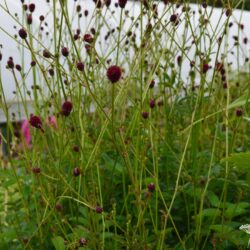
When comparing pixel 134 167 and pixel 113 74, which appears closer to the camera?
pixel 113 74

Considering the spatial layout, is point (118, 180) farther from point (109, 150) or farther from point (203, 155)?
point (203, 155)

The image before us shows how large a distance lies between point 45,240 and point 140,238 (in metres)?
0.37

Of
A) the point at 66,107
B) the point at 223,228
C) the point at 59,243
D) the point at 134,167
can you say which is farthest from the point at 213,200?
the point at 66,107

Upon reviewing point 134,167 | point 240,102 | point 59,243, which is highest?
point 240,102

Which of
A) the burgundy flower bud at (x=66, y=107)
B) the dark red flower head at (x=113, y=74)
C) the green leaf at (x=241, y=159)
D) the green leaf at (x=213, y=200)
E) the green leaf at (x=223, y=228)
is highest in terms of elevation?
the dark red flower head at (x=113, y=74)

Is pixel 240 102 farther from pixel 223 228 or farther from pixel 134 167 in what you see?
pixel 134 167

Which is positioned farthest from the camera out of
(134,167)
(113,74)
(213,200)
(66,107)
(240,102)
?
(134,167)

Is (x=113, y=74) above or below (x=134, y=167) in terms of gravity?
above

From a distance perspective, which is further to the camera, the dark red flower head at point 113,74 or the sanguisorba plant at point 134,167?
the sanguisorba plant at point 134,167

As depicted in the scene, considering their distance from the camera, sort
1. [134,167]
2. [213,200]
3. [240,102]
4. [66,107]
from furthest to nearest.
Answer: [134,167], [213,200], [240,102], [66,107]

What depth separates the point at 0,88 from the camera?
1.31m

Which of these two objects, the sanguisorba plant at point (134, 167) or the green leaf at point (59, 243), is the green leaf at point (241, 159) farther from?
the green leaf at point (59, 243)

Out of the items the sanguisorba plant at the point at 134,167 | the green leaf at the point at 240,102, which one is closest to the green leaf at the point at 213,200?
the sanguisorba plant at the point at 134,167

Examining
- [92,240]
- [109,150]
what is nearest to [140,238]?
[92,240]
